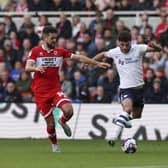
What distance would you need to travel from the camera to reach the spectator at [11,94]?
25.7 metres

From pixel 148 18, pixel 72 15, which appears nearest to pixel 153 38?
pixel 148 18

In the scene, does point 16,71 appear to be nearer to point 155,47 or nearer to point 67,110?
point 155,47

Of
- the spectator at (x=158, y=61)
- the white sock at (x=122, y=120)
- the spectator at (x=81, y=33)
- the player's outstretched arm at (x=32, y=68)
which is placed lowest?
the white sock at (x=122, y=120)

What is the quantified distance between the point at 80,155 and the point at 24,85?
9860 millimetres

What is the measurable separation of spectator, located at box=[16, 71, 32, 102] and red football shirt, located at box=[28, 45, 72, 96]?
786 centimetres

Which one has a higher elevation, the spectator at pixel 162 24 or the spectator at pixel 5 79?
the spectator at pixel 162 24

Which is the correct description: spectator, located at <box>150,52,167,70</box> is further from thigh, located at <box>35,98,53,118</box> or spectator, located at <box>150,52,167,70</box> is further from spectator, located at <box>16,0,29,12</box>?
thigh, located at <box>35,98,53,118</box>

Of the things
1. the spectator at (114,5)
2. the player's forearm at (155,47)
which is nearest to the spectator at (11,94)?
the spectator at (114,5)

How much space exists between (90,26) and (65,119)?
11.5 meters

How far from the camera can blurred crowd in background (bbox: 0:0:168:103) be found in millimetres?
25750

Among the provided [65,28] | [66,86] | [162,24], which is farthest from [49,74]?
[65,28]

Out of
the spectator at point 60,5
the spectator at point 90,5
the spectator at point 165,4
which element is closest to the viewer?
the spectator at point 165,4

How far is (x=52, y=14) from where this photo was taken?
31.0 meters

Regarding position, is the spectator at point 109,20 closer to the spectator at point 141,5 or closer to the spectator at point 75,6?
the spectator at point 141,5
